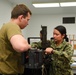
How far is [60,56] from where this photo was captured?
1921 mm

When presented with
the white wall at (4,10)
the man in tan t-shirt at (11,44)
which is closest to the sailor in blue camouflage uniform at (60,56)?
the man in tan t-shirt at (11,44)

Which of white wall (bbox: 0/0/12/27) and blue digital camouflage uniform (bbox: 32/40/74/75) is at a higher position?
white wall (bbox: 0/0/12/27)

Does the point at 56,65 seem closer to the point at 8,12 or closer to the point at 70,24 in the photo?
the point at 8,12

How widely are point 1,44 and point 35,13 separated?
6684 mm

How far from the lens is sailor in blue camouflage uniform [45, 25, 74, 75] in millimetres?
1920

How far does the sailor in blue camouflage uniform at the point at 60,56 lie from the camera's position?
1920 mm

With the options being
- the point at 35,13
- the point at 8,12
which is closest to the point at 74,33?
the point at 35,13

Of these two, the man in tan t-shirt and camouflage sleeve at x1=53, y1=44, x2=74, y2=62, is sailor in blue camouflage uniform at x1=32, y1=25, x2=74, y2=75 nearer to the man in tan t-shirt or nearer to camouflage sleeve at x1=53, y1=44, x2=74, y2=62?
camouflage sleeve at x1=53, y1=44, x2=74, y2=62

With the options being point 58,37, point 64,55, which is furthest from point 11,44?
point 58,37

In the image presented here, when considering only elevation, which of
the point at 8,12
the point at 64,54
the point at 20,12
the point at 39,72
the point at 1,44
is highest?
the point at 8,12

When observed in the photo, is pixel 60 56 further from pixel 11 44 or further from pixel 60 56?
pixel 11 44

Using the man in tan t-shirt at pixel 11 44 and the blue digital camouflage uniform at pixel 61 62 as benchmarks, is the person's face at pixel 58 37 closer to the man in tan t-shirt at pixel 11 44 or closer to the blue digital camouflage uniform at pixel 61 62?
the blue digital camouflage uniform at pixel 61 62

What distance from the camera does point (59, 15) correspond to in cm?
790

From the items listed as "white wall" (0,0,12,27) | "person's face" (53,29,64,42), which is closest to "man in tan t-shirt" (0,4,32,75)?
"person's face" (53,29,64,42)
